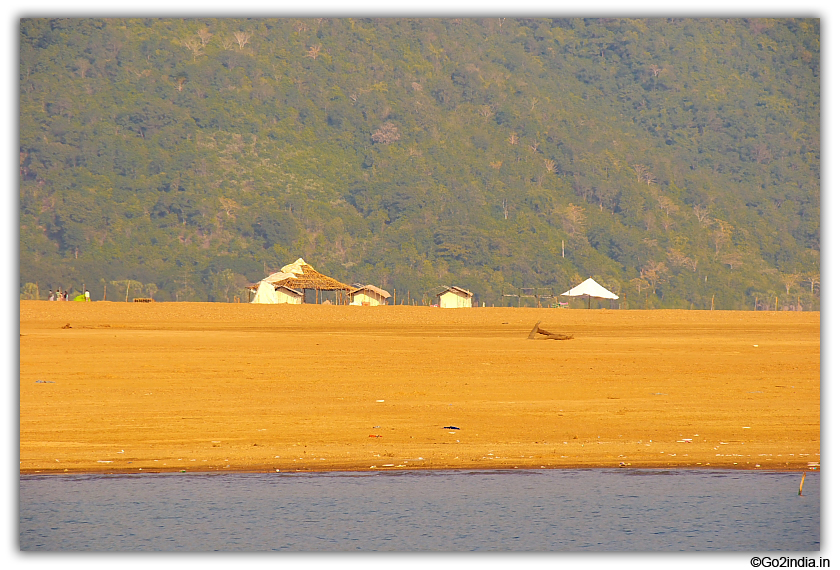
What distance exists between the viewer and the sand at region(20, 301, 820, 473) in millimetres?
12812

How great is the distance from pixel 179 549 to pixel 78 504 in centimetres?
169

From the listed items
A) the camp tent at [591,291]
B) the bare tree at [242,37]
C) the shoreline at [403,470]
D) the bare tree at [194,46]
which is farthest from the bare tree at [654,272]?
the shoreline at [403,470]

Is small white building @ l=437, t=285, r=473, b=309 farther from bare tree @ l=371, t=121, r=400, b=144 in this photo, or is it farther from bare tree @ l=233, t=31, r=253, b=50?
bare tree @ l=233, t=31, r=253, b=50

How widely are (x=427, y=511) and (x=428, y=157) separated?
11962 centimetres

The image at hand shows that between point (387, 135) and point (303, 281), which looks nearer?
point (303, 281)

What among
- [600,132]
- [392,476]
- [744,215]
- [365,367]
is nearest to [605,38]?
[600,132]

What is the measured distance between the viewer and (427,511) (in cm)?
1051

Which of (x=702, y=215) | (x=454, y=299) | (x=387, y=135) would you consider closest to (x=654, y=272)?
(x=702, y=215)

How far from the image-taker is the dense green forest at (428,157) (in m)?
109

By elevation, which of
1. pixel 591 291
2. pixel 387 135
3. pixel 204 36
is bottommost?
pixel 591 291

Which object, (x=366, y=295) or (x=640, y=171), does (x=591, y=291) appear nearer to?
(x=366, y=295)

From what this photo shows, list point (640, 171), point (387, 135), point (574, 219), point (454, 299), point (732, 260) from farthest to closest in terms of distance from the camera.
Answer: point (640, 171)
point (387, 135)
point (574, 219)
point (732, 260)
point (454, 299)

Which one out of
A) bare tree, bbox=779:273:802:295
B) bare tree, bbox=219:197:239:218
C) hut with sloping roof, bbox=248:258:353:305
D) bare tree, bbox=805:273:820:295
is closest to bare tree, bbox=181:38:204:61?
Result: bare tree, bbox=219:197:239:218

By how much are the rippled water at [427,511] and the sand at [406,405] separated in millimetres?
620
